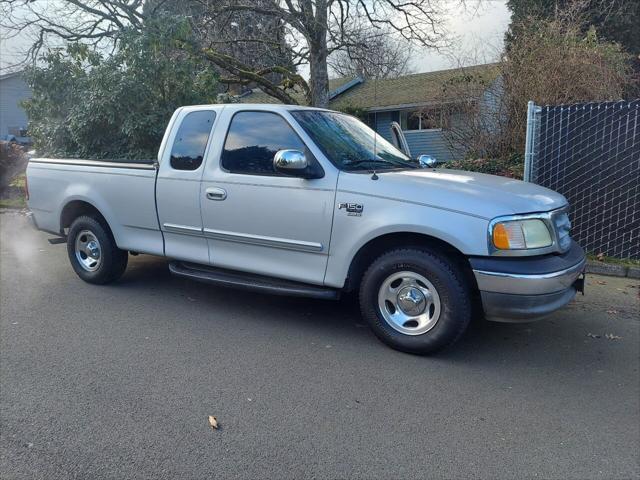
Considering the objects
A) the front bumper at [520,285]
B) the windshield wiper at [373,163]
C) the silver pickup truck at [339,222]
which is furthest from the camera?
the windshield wiper at [373,163]

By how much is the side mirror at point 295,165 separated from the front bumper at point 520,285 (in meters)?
1.47

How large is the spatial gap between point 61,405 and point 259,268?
76.2 inches

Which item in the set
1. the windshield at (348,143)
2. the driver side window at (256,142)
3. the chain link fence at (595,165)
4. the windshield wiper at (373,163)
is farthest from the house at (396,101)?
the driver side window at (256,142)

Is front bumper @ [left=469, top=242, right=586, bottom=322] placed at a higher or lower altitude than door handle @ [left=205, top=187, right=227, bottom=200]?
lower

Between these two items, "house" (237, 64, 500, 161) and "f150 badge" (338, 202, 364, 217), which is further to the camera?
"house" (237, 64, 500, 161)

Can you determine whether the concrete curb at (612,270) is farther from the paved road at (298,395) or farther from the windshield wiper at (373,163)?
the windshield wiper at (373,163)

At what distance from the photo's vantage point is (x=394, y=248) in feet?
14.0

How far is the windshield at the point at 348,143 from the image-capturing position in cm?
459

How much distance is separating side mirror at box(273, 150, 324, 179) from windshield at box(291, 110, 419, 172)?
0.21 meters

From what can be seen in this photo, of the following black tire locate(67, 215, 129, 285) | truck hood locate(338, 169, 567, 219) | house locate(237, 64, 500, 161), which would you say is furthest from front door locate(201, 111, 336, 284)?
house locate(237, 64, 500, 161)

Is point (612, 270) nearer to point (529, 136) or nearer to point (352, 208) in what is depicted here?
point (529, 136)

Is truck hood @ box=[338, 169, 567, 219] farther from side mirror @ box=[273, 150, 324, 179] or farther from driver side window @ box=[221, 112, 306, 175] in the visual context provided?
driver side window @ box=[221, 112, 306, 175]

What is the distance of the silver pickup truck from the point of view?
3857 millimetres

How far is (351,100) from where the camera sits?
27.7m
